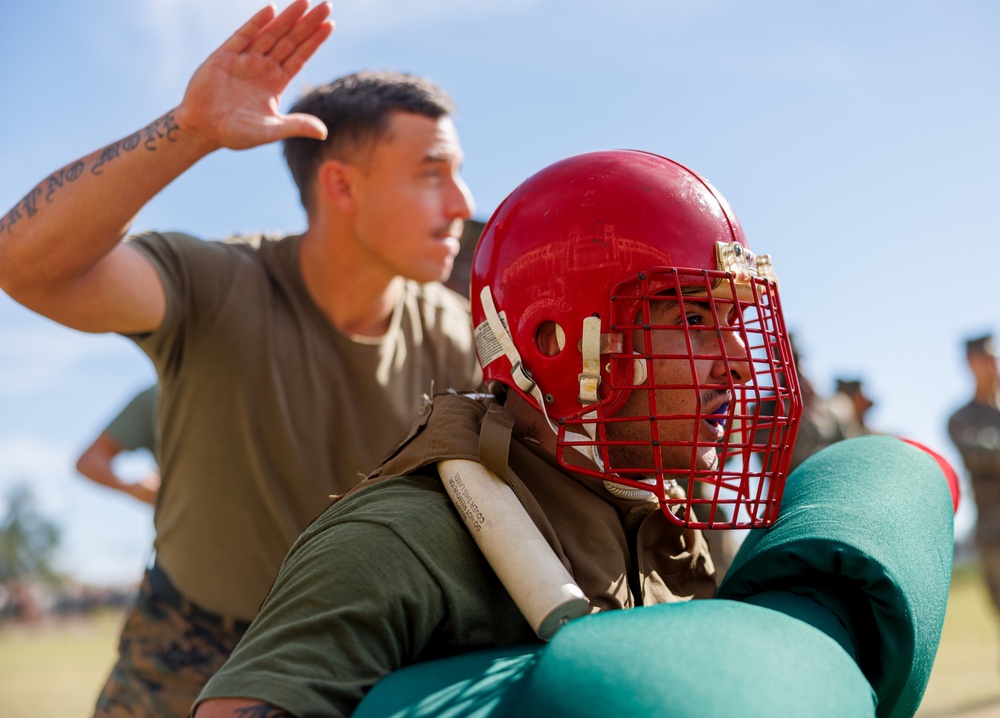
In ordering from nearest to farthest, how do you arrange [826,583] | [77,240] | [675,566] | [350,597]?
[350,597]
[826,583]
[675,566]
[77,240]

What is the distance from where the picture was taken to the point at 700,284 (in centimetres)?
232

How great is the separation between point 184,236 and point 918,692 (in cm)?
295

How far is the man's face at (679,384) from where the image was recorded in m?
2.33

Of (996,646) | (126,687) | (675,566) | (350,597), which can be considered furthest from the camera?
(996,646)

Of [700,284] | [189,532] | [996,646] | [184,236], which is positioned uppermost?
[184,236]

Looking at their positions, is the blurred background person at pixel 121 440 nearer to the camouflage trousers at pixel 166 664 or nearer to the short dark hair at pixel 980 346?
the camouflage trousers at pixel 166 664

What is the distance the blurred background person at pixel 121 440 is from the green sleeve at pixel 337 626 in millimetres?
4684

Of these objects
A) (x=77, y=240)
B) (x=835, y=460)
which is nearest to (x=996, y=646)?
(x=835, y=460)

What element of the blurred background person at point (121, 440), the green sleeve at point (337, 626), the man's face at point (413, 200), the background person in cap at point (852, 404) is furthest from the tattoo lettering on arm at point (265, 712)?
the background person in cap at point (852, 404)

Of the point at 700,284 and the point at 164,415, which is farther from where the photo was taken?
the point at 164,415

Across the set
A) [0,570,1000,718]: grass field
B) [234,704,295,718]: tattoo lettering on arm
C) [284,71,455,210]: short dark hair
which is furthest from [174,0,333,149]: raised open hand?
[0,570,1000,718]: grass field

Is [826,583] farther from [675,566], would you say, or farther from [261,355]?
[261,355]

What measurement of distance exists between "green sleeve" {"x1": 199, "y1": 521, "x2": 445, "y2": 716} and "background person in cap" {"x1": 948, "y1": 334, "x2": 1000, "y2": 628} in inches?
365

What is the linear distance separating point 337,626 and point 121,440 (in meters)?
5.20
